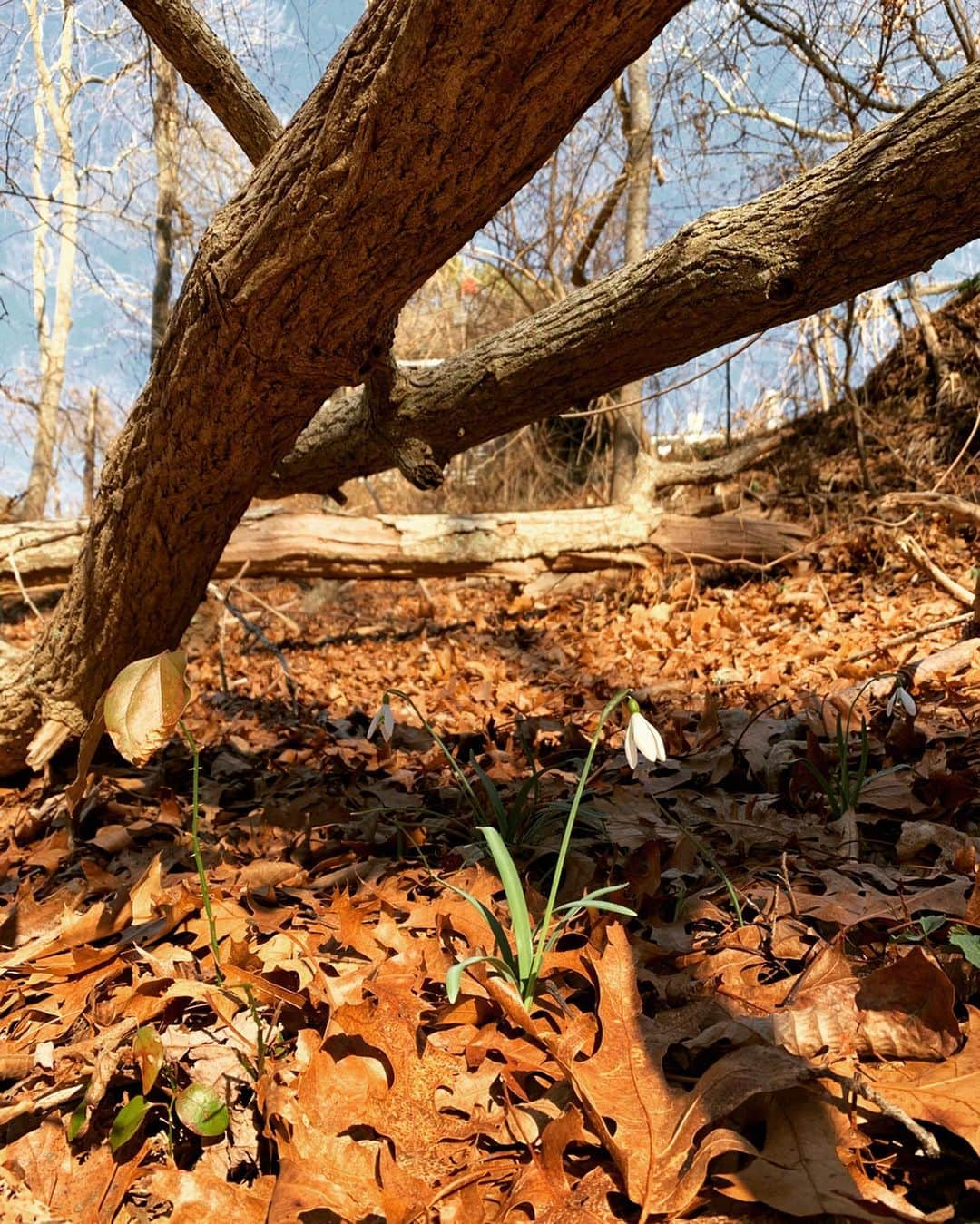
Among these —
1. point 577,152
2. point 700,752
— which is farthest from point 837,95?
point 700,752

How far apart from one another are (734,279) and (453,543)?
383 cm

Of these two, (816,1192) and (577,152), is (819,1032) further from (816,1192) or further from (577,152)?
(577,152)

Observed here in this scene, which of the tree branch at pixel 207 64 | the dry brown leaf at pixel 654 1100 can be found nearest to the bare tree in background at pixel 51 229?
the tree branch at pixel 207 64

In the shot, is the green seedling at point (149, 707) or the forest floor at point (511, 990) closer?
the forest floor at point (511, 990)

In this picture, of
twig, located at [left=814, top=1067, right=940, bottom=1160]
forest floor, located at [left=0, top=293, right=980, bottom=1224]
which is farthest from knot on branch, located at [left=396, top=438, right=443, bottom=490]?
twig, located at [left=814, top=1067, right=940, bottom=1160]

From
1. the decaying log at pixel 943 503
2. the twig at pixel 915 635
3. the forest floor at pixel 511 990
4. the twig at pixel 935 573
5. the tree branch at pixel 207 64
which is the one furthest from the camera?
the decaying log at pixel 943 503

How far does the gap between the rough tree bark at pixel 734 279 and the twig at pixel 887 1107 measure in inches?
71.9

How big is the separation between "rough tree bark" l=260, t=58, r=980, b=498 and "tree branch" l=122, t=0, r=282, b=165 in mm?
997

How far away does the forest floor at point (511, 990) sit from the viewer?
105 cm

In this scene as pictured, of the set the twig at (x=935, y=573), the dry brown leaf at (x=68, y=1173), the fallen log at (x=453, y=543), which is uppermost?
the fallen log at (x=453, y=543)

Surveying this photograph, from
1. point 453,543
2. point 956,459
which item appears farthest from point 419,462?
point 956,459

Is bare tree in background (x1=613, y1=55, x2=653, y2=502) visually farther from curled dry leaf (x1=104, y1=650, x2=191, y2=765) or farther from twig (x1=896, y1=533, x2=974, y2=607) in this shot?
curled dry leaf (x1=104, y1=650, x2=191, y2=765)

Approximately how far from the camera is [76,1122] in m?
1.26

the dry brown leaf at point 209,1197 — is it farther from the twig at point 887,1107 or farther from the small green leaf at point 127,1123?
the twig at point 887,1107
